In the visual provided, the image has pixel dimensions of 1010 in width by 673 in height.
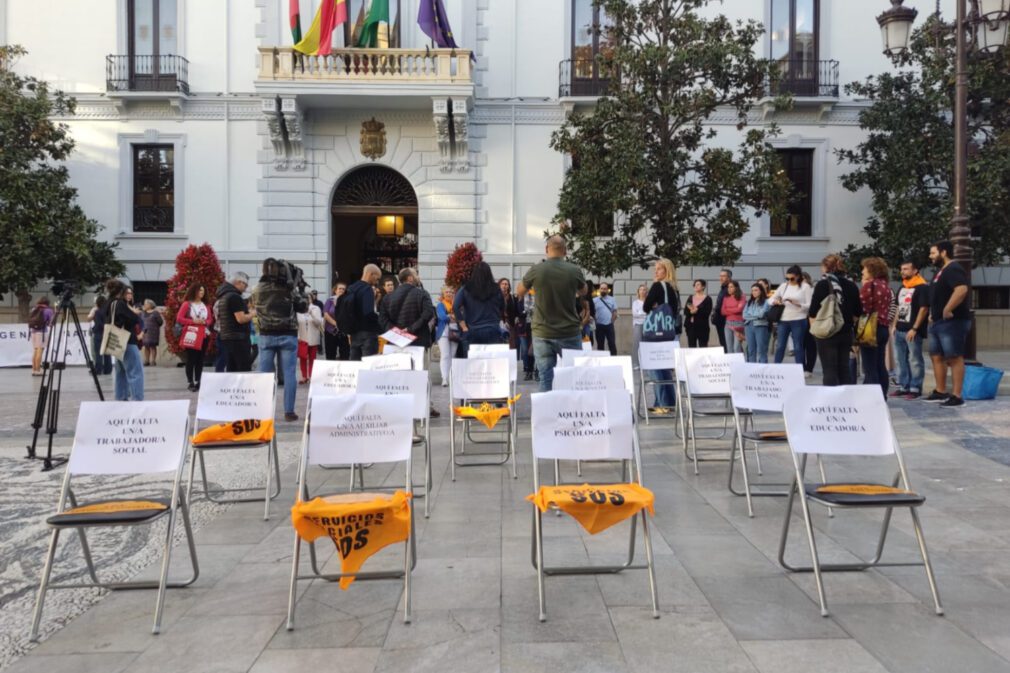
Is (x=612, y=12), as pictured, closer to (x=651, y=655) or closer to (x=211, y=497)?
(x=211, y=497)

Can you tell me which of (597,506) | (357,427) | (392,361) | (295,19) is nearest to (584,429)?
(597,506)

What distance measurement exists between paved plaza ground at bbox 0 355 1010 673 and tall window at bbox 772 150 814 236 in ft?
54.2

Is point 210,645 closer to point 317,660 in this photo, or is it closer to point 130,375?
point 317,660

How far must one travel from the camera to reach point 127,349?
32.4 feet

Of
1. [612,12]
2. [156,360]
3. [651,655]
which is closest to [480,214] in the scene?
[612,12]

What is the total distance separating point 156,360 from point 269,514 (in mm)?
15373

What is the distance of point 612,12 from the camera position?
651 inches

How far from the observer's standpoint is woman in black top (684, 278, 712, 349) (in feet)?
47.8

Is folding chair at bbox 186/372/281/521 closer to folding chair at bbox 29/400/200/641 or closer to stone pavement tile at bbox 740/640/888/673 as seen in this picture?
folding chair at bbox 29/400/200/641

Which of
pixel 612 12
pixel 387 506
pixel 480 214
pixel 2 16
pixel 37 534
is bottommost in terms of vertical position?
pixel 37 534

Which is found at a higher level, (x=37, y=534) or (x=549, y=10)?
(x=549, y=10)

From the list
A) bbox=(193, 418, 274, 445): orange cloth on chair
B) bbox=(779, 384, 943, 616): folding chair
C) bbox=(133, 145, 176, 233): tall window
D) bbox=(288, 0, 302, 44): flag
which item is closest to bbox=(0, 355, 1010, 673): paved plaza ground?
bbox=(779, 384, 943, 616): folding chair

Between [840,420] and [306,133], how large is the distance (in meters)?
18.6

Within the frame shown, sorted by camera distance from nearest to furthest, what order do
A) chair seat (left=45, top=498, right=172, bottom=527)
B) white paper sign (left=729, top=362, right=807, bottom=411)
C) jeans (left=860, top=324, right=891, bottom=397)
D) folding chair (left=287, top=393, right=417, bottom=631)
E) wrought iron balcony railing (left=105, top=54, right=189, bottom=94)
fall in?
1. chair seat (left=45, top=498, right=172, bottom=527)
2. folding chair (left=287, top=393, right=417, bottom=631)
3. white paper sign (left=729, top=362, right=807, bottom=411)
4. jeans (left=860, top=324, right=891, bottom=397)
5. wrought iron balcony railing (left=105, top=54, right=189, bottom=94)
